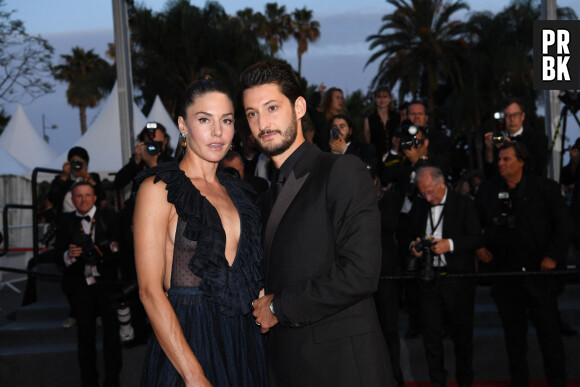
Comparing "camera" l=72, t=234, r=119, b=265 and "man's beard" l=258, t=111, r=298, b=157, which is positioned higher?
"man's beard" l=258, t=111, r=298, b=157

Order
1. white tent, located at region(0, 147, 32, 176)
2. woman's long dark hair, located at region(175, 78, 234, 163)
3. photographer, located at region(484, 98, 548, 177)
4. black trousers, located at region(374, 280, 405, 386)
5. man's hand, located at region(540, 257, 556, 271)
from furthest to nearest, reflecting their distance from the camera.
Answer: white tent, located at region(0, 147, 32, 176), photographer, located at region(484, 98, 548, 177), black trousers, located at region(374, 280, 405, 386), man's hand, located at region(540, 257, 556, 271), woman's long dark hair, located at region(175, 78, 234, 163)

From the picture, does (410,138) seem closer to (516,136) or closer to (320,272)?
(516,136)

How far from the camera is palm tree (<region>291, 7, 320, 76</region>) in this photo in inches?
1969

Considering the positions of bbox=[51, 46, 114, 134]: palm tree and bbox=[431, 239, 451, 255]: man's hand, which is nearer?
bbox=[431, 239, 451, 255]: man's hand

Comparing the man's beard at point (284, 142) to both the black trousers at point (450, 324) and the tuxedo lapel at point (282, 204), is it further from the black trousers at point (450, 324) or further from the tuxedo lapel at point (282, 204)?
the black trousers at point (450, 324)

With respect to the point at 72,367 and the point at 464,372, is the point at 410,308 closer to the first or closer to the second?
the point at 464,372

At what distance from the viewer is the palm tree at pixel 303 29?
5000cm

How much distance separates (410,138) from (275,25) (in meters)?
45.0

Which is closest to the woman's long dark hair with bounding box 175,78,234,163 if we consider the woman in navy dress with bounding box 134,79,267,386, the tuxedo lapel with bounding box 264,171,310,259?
the woman in navy dress with bounding box 134,79,267,386

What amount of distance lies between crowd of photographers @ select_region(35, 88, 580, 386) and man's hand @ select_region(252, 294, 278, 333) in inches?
114

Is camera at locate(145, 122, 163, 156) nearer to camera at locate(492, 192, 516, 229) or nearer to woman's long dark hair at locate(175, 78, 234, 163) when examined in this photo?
camera at locate(492, 192, 516, 229)

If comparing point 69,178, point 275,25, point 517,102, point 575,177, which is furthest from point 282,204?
point 275,25

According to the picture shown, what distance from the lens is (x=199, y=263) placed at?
8.32 ft

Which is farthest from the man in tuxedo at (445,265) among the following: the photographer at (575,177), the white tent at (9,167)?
the white tent at (9,167)
